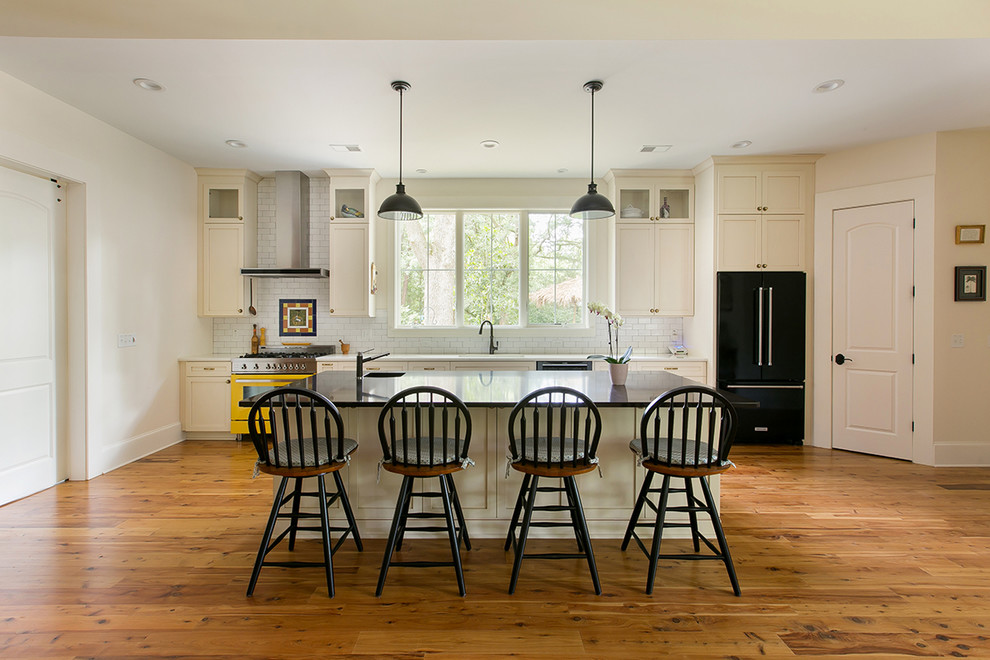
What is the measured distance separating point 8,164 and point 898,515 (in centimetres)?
640

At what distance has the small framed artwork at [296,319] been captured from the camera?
558 cm

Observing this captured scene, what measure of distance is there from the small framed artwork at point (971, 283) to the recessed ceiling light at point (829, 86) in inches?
87.7

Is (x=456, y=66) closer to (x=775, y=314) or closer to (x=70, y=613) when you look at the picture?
(x=70, y=613)

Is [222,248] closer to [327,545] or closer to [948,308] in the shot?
[327,545]

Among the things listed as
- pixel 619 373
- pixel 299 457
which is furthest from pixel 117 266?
pixel 619 373

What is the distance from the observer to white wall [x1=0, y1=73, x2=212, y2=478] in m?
3.48

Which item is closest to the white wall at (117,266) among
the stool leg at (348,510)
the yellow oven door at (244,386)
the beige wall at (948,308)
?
the yellow oven door at (244,386)

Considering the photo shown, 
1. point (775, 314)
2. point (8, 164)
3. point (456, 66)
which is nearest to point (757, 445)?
point (775, 314)

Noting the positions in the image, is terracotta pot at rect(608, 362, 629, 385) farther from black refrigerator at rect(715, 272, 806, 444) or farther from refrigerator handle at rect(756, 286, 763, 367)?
refrigerator handle at rect(756, 286, 763, 367)

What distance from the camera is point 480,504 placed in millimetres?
2822

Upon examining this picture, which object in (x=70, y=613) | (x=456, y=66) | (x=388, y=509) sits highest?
(x=456, y=66)

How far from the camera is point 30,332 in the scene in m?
3.47

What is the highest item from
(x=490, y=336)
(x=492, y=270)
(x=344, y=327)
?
(x=492, y=270)

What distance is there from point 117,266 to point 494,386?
11.8ft
